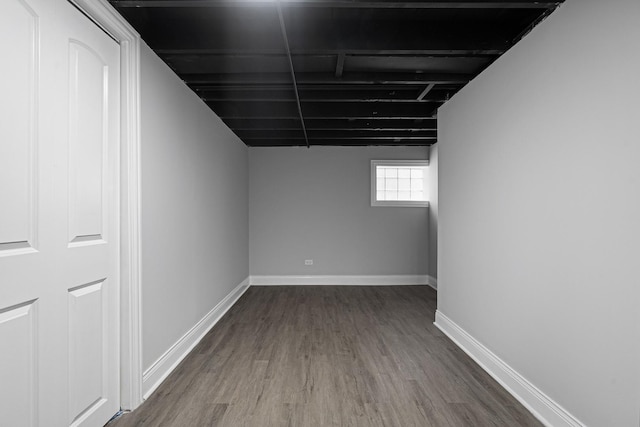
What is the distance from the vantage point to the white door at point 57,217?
1.45 meters

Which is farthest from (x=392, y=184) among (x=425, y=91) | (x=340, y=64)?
(x=340, y=64)

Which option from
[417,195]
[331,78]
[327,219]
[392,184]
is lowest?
[327,219]

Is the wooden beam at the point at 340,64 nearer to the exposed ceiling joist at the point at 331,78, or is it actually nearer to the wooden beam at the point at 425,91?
the exposed ceiling joist at the point at 331,78

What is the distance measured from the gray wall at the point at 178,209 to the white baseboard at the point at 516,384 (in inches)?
95.5

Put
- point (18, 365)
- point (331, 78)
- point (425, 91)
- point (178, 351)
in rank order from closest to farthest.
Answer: point (18, 365), point (178, 351), point (331, 78), point (425, 91)

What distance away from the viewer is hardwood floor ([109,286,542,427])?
2150mm

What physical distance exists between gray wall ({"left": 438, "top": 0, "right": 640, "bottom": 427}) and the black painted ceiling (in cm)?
29

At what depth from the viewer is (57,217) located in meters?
1.69

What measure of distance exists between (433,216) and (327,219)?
175cm

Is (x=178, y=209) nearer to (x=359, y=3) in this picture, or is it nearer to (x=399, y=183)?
(x=359, y=3)

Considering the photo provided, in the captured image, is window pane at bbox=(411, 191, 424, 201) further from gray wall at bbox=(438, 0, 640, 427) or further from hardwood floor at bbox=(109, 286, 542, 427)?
gray wall at bbox=(438, 0, 640, 427)

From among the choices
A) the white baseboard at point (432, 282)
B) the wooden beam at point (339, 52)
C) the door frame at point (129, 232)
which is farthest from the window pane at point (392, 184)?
the door frame at point (129, 232)

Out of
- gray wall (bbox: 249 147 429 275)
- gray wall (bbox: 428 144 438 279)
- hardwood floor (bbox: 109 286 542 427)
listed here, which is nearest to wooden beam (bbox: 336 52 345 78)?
hardwood floor (bbox: 109 286 542 427)

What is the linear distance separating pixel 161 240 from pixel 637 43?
9.51 feet
